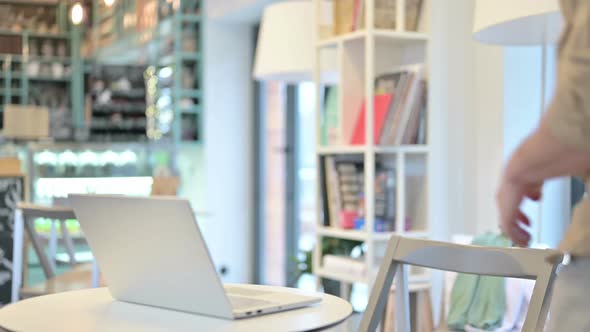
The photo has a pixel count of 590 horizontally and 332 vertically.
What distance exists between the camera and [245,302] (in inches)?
59.2

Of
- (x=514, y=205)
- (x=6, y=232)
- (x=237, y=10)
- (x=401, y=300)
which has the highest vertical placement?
(x=237, y=10)

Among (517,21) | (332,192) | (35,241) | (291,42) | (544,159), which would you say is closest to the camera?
(544,159)

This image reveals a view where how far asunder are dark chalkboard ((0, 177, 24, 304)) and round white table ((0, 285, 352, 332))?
2829 mm

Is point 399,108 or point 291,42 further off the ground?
point 291,42

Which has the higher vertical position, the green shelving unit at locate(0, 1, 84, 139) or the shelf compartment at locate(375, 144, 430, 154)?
the green shelving unit at locate(0, 1, 84, 139)

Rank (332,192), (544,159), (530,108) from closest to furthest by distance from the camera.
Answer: (544,159) → (332,192) → (530,108)

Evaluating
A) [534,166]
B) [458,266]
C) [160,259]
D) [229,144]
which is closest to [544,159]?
[534,166]

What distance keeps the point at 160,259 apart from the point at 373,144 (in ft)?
6.49

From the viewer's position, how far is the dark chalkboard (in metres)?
4.28

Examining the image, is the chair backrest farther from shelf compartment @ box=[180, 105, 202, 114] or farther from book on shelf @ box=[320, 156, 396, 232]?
shelf compartment @ box=[180, 105, 202, 114]

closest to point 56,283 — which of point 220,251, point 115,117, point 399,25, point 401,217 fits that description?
point 401,217

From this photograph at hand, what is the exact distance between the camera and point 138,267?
4.97 ft

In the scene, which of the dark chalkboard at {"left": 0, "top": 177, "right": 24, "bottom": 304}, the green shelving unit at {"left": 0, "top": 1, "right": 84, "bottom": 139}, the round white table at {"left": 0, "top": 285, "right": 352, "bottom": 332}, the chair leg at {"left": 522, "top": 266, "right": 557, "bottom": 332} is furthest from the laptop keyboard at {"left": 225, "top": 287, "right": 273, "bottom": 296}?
the green shelving unit at {"left": 0, "top": 1, "right": 84, "bottom": 139}

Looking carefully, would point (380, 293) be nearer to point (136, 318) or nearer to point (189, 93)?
point (136, 318)
